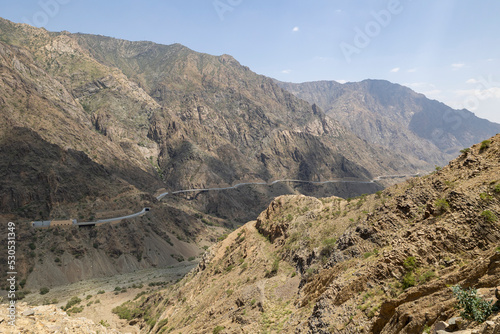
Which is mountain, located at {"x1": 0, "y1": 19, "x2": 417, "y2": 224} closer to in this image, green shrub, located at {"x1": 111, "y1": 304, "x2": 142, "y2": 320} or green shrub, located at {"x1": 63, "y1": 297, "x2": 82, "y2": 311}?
green shrub, located at {"x1": 63, "y1": 297, "x2": 82, "y2": 311}

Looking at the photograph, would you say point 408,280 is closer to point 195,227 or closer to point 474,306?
point 474,306

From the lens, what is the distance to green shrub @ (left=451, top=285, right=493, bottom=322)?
6141 mm

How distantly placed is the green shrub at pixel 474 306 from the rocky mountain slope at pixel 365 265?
0.20m

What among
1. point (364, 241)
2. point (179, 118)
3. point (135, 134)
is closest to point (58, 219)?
point (364, 241)

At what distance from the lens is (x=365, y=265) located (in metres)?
13.2

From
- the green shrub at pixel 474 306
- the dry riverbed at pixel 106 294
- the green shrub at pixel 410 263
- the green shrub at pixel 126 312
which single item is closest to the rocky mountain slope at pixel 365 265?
the green shrub at pixel 410 263

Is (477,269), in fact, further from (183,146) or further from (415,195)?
(183,146)

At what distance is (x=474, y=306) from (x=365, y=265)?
7127 millimetres

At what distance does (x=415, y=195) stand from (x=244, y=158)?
165 m

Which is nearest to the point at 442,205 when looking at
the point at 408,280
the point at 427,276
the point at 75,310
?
the point at 427,276

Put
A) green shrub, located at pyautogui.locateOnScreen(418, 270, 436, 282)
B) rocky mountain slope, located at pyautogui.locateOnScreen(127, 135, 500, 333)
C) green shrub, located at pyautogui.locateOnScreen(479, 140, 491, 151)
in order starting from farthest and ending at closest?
green shrub, located at pyautogui.locateOnScreen(479, 140, 491, 151) < green shrub, located at pyautogui.locateOnScreen(418, 270, 436, 282) < rocky mountain slope, located at pyautogui.locateOnScreen(127, 135, 500, 333)

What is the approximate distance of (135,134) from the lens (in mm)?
152875

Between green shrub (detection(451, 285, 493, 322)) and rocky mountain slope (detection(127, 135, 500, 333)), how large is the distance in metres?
0.20

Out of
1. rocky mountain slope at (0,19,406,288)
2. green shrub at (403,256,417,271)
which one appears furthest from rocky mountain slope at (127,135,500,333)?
rocky mountain slope at (0,19,406,288)
